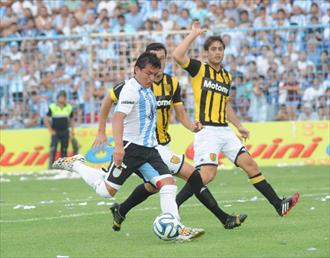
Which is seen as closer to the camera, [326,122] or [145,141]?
[145,141]

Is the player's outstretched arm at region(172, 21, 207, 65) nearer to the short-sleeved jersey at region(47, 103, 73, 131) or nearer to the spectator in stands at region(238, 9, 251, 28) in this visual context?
the short-sleeved jersey at region(47, 103, 73, 131)

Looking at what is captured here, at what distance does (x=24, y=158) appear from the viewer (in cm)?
2472

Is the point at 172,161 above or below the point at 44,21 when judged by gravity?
below

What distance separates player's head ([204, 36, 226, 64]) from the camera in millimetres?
13062

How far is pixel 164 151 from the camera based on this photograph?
12367 mm

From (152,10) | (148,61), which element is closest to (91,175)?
(148,61)

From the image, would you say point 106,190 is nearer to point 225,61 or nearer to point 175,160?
point 175,160

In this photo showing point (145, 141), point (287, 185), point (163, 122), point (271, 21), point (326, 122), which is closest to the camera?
point (145, 141)

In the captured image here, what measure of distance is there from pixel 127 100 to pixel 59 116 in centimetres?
1363

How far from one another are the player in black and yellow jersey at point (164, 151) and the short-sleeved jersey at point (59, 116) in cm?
1181

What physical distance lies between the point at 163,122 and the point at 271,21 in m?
13.8

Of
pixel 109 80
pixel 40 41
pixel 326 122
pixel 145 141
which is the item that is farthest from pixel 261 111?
pixel 145 141

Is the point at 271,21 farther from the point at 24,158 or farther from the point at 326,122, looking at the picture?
the point at 24,158

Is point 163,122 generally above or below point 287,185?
above
